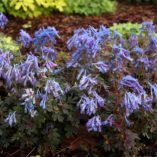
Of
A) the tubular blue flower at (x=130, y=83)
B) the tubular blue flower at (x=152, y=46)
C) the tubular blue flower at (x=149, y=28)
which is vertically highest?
the tubular blue flower at (x=149, y=28)

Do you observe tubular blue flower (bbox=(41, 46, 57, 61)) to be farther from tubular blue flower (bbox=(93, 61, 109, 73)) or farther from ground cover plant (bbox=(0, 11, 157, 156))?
tubular blue flower (bbox=(93, 61, 109, 73))

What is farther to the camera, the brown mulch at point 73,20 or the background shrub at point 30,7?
the background shrub at point 30,7

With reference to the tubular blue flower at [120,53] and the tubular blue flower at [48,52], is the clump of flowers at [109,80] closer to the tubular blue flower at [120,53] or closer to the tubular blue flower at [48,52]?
the tubular blue flower at [120,53]

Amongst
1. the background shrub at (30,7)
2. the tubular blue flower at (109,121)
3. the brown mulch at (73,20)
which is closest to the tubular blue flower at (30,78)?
the tubular blue flower at (109,121)

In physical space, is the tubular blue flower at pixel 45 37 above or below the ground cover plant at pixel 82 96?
above

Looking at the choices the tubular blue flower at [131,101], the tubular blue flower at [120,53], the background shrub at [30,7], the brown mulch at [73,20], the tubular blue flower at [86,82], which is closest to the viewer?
the tubular blue flower at [131,101]

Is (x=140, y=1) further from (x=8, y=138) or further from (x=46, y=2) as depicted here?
(x=8, y=138)

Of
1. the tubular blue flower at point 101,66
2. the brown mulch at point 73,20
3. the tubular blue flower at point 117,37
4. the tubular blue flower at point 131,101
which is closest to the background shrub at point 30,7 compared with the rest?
the brown mulch at point 73,20

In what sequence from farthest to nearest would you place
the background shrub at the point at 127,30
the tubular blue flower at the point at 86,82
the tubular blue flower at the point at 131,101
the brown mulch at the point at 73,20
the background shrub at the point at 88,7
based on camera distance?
1. the background shrub at the point at 88,7
2. the brown mulch at the point at 73,20
3. the background shrub at the point at 127,30
4. the tubular blue flower at the point at 86,82
5. the tubular blue flower at the point at 131,101
